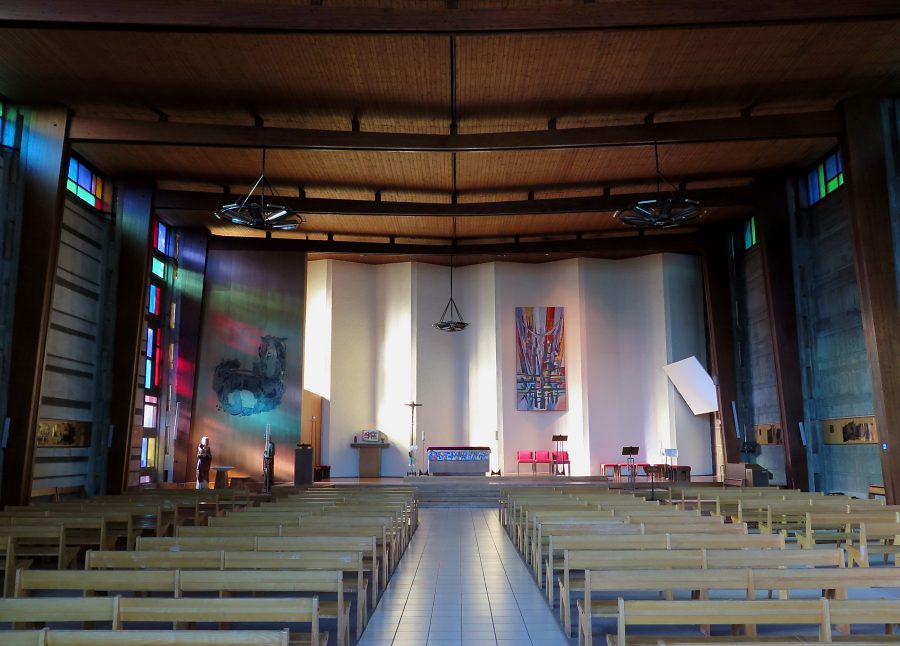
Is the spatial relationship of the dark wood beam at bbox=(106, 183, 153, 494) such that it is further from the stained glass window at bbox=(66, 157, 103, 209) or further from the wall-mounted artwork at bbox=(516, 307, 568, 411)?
the wall-mounted artwork at bbox=(516, 307, 568, 411)

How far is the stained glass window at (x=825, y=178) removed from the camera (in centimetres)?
1348

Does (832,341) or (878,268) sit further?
(832,341)

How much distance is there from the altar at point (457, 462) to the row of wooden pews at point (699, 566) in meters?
8.78

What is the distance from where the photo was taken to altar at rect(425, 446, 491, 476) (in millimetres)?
18062

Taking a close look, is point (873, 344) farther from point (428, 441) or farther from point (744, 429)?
point (428, 441)

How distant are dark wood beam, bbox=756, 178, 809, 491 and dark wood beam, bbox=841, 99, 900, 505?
320 cm

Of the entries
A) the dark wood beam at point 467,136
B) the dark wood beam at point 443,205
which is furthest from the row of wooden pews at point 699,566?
the dark wood beam at point 443,205

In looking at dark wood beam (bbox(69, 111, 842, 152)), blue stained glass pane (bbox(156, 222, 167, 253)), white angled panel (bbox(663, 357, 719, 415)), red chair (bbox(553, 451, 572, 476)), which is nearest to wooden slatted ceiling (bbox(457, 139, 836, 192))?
dark wood beam (bbox(69, 111, 842, 152))

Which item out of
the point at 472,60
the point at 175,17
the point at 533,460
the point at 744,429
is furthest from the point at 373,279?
the point at 175,17

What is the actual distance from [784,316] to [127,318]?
12.3 meters

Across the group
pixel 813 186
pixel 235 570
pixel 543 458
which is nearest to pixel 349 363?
pixel 543 458

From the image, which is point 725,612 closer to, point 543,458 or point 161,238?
point 161,238

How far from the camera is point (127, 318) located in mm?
13562

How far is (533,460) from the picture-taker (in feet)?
65.4
